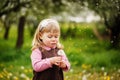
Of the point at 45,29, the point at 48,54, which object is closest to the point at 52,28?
the point at 45,29

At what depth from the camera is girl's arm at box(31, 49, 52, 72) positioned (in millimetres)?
5133

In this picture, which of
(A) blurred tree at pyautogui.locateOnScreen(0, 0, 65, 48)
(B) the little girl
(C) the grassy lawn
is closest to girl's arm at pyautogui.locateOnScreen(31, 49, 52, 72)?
(B) the little girl

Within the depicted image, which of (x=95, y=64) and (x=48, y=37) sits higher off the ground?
(x=48, y=37)

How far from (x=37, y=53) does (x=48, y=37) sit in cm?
25

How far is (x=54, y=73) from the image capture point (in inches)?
208

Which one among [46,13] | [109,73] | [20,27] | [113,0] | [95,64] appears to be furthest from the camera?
[20,27]

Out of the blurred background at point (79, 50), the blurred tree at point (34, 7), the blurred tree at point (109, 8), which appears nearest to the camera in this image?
the blurred tree at point (109, 8)

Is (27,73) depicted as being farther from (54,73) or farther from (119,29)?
(54,73)

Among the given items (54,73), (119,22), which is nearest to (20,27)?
(119,22)

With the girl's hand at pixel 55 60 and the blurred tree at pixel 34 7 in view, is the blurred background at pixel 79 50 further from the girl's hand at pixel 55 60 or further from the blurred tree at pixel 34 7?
the girl's hand at pixel 55 60

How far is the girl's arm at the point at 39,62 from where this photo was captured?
16.8 feet

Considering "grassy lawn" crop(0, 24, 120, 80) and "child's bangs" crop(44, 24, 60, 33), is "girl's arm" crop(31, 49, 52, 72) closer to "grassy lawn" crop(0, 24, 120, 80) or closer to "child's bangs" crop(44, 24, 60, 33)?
"child's bangs" crop(44, 24, 60, 33)

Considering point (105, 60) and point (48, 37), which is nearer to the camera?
point (48, 37)

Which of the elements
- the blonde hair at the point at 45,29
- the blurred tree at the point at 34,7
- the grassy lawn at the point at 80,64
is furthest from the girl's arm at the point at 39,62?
the blurred tree at the point at 34,7
